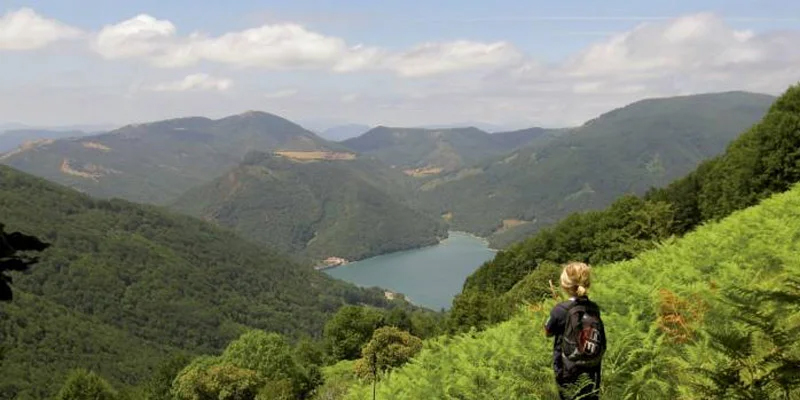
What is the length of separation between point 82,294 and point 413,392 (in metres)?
205

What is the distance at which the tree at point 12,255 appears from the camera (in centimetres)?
527

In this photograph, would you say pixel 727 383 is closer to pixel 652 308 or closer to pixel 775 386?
pixel 775 386

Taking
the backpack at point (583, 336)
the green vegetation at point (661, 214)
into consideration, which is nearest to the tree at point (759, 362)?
the backpack at point (583, 336)

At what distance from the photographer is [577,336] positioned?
6.94 metres

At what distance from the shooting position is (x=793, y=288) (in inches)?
238

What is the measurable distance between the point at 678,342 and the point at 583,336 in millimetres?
2954

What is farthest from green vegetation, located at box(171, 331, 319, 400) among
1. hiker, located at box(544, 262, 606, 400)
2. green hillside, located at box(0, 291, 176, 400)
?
green hillside, located at box(0, 291, 176, 400)

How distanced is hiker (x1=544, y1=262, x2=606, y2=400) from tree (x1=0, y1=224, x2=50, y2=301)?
18.7 feet

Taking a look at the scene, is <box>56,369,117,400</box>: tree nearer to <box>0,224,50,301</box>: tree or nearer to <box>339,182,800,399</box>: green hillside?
<box>339,182,800,399</box>: green hillside

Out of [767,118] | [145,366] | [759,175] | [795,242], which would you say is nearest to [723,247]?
[795,242]

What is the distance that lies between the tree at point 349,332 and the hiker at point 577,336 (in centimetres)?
5773

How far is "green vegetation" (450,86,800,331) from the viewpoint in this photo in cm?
3928

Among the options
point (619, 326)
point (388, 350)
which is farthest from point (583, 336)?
point (388, 350)

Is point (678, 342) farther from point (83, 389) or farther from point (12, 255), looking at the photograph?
point (83, 389)
